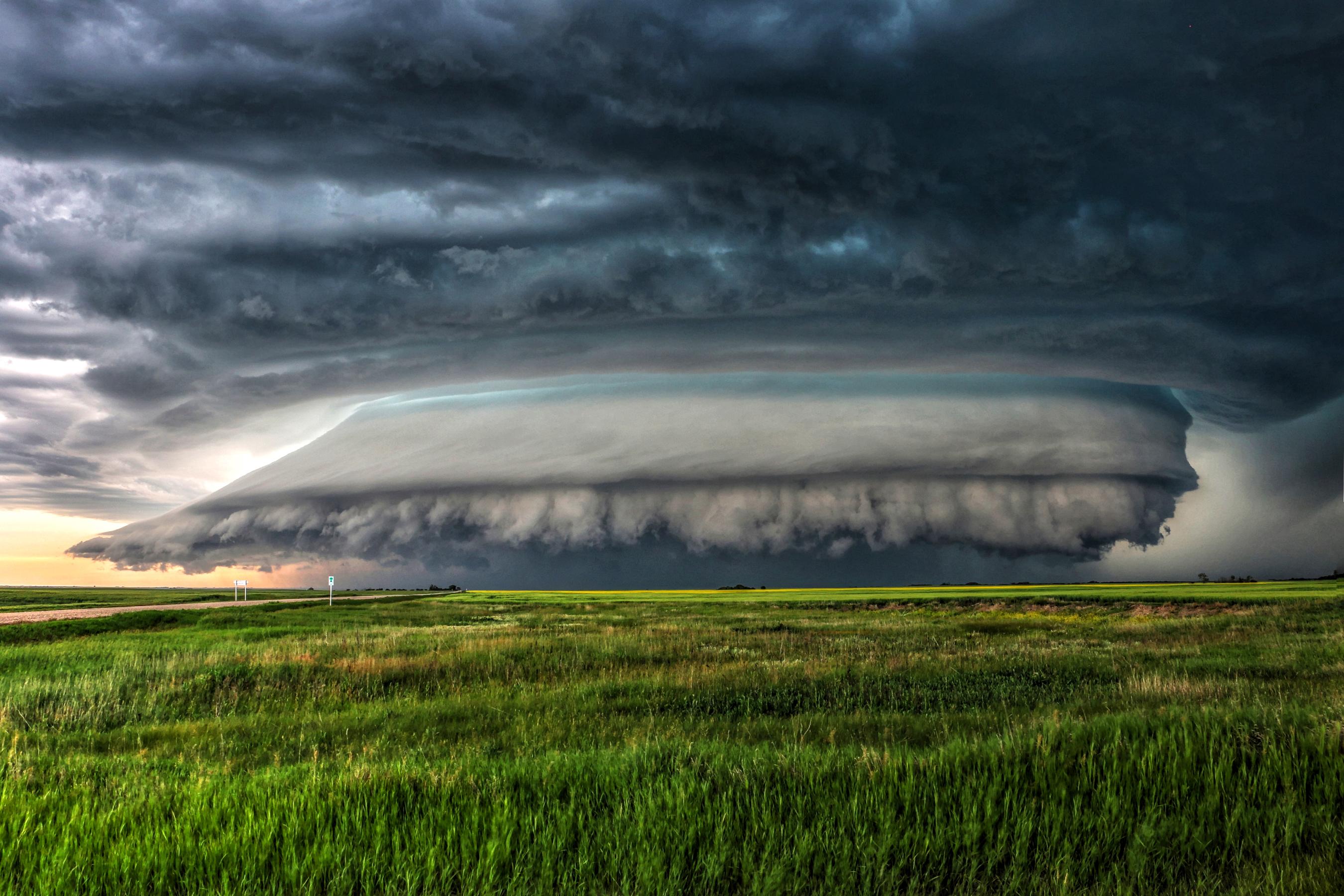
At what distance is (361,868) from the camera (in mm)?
6070

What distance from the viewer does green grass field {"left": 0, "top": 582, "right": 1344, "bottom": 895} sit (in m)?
6.11

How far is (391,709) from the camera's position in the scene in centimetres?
1661

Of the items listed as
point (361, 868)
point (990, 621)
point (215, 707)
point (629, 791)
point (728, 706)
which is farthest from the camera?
point (990, 621)

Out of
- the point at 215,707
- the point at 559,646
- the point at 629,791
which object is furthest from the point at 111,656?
the point at 629,791

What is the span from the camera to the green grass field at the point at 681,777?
6105 mm

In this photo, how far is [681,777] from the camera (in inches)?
324

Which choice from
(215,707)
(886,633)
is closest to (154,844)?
(215,707)

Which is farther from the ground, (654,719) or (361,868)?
(361,868)

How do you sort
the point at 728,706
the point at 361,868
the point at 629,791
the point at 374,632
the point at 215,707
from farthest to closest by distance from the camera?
the point at 374,632
the point at 215,707
the point at 728,706
the point at 629,791
the point at 361,868

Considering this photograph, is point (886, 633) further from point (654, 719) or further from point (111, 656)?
point (111, 656)

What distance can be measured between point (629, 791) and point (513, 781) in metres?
1.39

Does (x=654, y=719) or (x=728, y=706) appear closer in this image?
(x=654, y=719)

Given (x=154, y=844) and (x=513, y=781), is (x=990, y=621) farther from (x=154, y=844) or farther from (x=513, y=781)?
(x=154, y=844)

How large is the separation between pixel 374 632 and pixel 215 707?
Answer: 20283 millimetres
